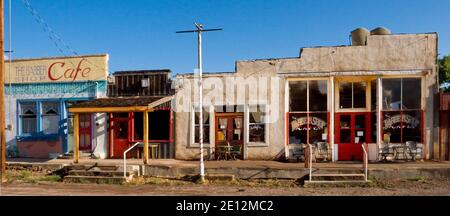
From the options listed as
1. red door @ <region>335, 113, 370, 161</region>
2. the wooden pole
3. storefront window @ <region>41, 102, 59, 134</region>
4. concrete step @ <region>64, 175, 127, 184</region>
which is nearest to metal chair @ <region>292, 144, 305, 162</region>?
red door @ <region>335, 113, 370, 161</region>

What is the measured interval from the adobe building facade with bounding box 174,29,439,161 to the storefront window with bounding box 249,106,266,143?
0.05 metres

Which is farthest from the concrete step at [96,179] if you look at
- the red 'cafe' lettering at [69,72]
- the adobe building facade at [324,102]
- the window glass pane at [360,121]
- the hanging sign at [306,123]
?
the window glass pane at [360,121]

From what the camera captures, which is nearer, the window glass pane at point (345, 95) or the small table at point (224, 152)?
the window glass pane at point (345, 95)

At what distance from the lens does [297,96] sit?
55.8 feet

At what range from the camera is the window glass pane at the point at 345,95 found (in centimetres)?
1683

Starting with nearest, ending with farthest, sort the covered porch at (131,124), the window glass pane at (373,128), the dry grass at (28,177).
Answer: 1. the dry grass at (28,177)
2. the window glass pane at (373,128)
3. the covered porch at (131,124)

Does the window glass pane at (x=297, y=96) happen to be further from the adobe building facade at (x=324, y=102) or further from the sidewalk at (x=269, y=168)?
the sidewalk at (x=269, y=168)

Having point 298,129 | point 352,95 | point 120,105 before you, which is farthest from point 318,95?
point 120,105

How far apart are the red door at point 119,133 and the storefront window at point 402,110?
1188 cm

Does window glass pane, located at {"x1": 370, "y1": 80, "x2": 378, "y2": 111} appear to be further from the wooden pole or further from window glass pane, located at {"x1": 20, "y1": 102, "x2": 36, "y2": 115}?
window glass pane, located at {"x1": 20, "y1": 102, "x2": 36, "y2": 115}

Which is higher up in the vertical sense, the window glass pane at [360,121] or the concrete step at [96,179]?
the window glass pane at [360,121]

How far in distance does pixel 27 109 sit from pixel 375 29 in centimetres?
1783

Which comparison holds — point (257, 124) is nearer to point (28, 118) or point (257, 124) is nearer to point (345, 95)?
point (345, 95)
